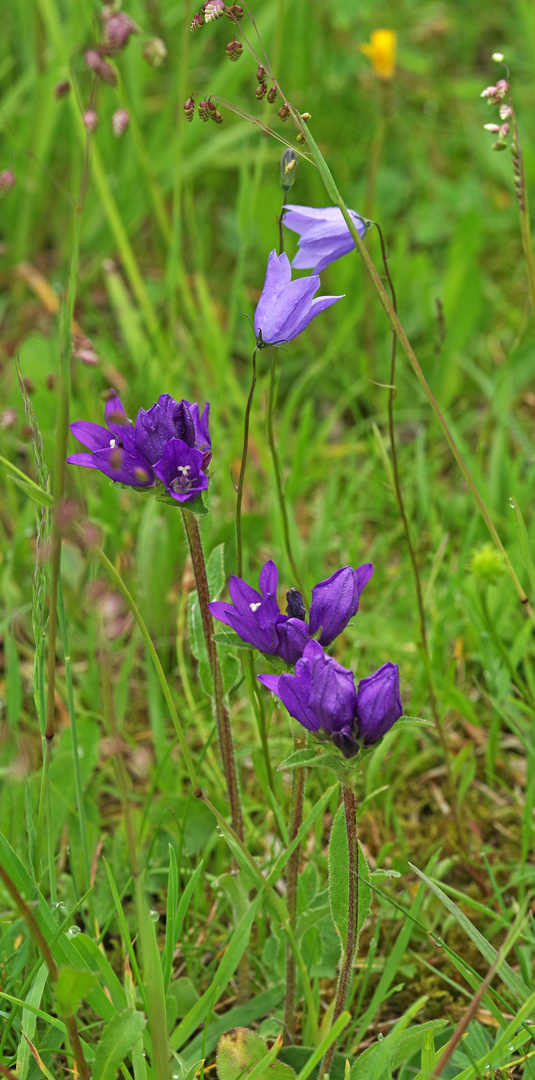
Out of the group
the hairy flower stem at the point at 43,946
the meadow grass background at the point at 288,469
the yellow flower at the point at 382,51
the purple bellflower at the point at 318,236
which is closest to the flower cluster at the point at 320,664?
the meadow grass background at the point at 288,469

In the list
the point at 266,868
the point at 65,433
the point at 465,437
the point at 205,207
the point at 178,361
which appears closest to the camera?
the point at 65,433

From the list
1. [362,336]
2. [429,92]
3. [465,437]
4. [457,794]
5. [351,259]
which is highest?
[429,92]

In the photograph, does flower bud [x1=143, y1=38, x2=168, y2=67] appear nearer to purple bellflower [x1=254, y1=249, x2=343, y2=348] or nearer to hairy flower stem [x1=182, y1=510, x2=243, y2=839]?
purple bellflower [x1=254, y1=249, x2=343, y2=348]

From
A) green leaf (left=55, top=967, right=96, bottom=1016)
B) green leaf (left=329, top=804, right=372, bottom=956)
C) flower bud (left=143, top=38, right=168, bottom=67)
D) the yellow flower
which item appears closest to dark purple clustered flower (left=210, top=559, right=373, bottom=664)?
green leaf (left=329, top=804, right=372, bottom=956)

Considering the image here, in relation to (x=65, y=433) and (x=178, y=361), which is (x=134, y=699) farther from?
(x=65, y=433)

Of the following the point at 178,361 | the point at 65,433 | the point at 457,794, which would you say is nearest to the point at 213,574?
the point at 65,433
